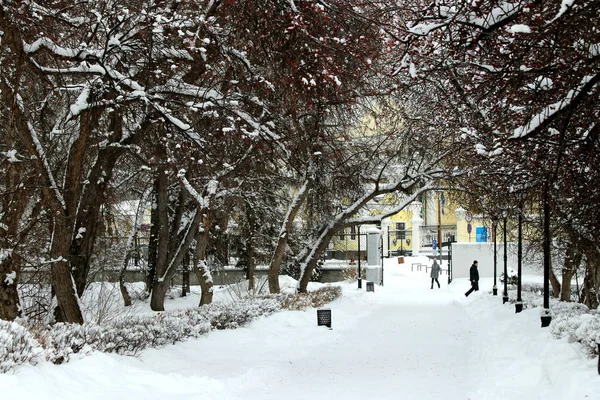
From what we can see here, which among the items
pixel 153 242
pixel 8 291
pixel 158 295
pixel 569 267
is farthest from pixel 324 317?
pixel 153 242

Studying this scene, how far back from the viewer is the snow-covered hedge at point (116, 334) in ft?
21.8

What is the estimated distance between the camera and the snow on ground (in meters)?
7.66

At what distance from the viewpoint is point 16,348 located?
6527mm

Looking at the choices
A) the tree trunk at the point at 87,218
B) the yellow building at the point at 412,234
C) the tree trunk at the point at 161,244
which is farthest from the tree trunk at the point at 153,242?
the yellow building at the point at 412,234

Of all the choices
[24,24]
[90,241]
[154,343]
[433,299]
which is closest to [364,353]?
[154,343]

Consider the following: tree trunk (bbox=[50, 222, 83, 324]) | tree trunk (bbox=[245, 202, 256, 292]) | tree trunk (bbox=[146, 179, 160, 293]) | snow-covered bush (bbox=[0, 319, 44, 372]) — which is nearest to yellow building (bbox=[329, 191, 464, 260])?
tree trunk (bbox=[245, 202, 256, 292])

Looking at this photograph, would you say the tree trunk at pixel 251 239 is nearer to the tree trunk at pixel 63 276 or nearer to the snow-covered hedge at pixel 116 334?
the snow-covered hedge at pixel 116 334

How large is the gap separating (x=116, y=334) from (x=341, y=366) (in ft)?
14.8

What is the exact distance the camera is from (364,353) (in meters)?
13.9

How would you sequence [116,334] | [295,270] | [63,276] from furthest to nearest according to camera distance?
[295,270] → [63,276] → [116,334]

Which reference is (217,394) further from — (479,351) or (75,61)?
(479,351)

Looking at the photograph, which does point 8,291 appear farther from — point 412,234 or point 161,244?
point 412,234

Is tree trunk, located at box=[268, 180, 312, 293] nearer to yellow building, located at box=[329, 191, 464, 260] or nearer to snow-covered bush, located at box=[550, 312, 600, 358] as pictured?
snow-covered bush, located at box=[550, 312, 600, 358]

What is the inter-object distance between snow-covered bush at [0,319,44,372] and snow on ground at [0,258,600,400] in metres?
0.14
